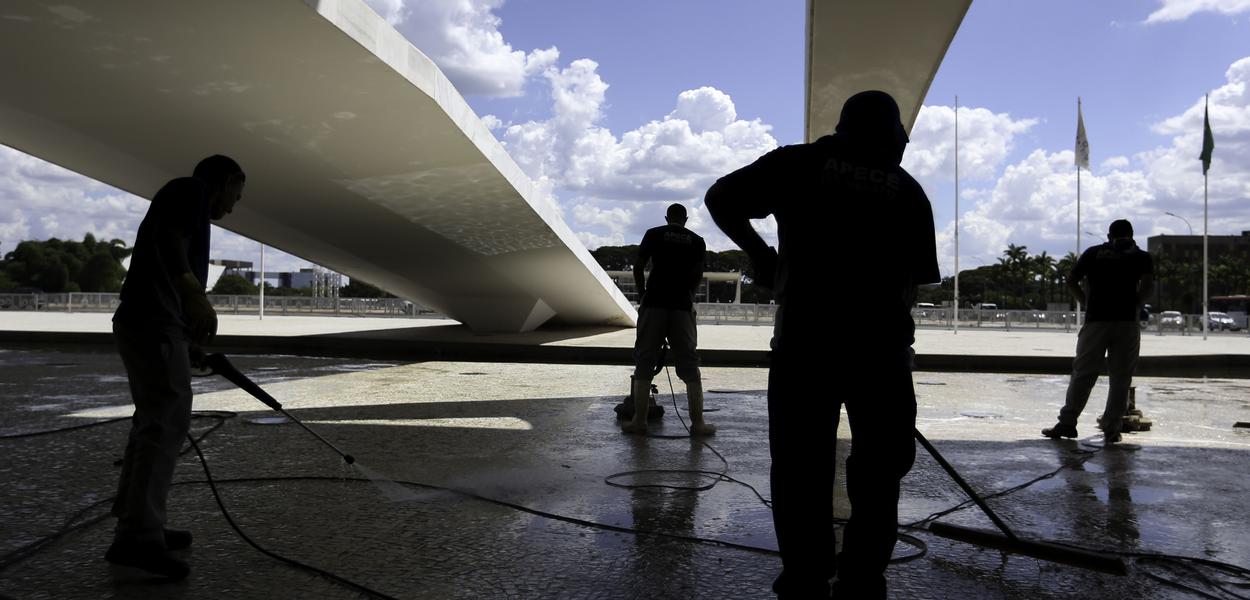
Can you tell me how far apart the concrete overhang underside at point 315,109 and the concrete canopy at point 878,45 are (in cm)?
3

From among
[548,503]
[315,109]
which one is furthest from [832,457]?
[315,109]

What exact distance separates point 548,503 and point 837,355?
1.97m

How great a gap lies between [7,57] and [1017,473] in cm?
974

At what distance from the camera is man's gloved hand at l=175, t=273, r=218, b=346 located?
3.14 metres

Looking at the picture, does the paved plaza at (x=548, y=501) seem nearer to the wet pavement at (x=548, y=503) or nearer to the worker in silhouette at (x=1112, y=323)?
the wet pavement at (x=548, y=503)

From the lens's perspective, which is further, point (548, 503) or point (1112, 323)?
point (1112, 323)

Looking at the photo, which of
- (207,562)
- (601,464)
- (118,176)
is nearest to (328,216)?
(118,176)

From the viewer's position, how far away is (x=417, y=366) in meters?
12.5

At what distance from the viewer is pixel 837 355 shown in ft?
8.53

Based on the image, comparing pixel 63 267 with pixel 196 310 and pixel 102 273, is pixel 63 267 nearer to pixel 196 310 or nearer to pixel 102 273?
pixel 102 273

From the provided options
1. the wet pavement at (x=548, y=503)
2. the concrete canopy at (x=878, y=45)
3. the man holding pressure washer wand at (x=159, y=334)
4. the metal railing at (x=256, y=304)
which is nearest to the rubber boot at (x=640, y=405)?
the wet pavement at (x=548, y=503)

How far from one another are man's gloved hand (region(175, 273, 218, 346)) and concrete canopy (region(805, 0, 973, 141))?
23.1 feet

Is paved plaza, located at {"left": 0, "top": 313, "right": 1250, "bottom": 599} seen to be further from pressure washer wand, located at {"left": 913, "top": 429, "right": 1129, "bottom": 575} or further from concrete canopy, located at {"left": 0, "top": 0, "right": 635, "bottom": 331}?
concrete canopy, located at {"left": 0, "top": 0, "right": 635, "bottom": 331}

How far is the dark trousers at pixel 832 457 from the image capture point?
2609 mm
